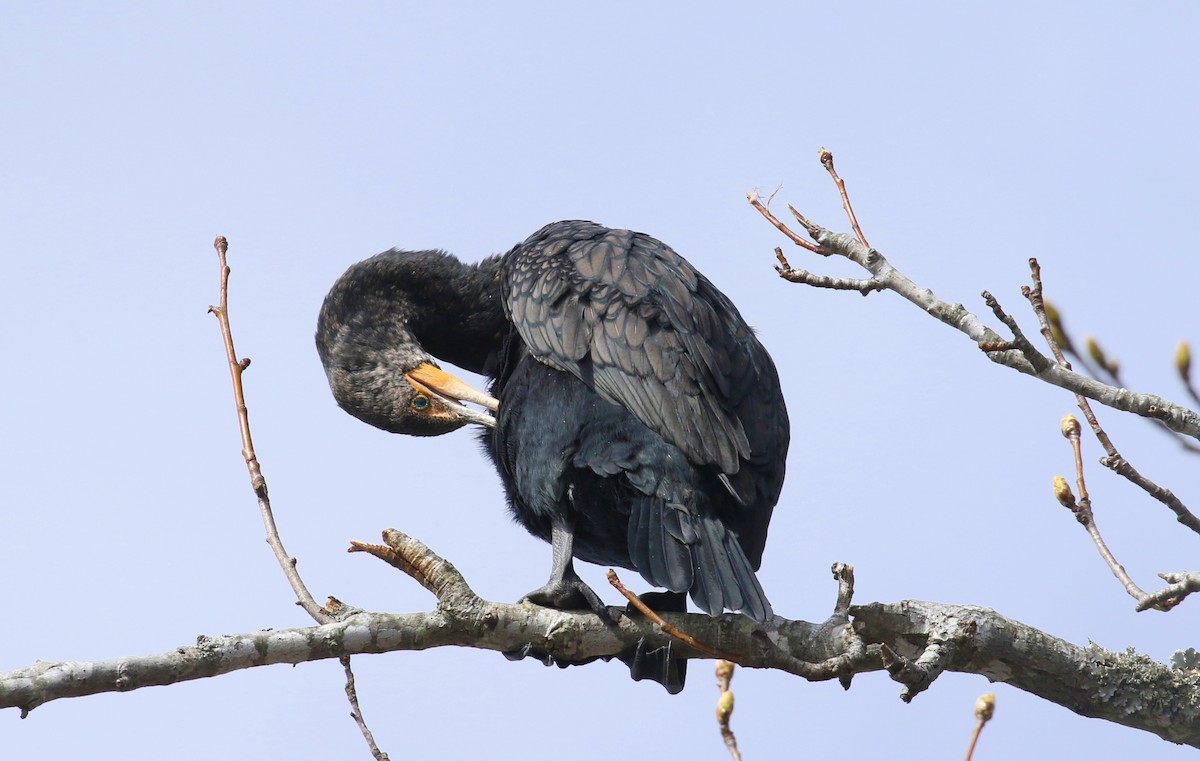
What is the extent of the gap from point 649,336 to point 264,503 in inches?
59.7

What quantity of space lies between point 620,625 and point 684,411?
80cm

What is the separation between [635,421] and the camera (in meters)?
4.61

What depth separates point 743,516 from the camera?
4730mm

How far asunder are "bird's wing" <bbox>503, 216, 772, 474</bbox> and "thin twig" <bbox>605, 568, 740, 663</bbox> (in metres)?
0.69

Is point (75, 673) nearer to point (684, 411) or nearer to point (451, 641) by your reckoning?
point (451, 641)

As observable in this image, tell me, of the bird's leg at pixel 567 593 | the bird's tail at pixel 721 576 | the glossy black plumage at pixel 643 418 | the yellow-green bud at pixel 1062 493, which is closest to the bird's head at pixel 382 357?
the glossy black plumage at pixel 643 418

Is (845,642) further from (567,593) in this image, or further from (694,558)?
Answer: (567,593)

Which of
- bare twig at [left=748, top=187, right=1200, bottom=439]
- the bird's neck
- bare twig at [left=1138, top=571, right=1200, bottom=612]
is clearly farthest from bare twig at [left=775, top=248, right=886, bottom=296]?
the bird's neck

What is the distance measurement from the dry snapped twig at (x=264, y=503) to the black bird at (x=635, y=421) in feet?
2.50

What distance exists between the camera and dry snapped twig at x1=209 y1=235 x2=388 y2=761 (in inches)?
143

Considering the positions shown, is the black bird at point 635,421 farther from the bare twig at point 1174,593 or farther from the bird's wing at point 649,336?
the bare twig at point 1174,593

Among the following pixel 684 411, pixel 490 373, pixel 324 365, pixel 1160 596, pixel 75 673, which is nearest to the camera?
pixel 75 673

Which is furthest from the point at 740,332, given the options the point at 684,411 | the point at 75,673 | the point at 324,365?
the point at 75,673

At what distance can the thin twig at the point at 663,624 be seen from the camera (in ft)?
10.3
